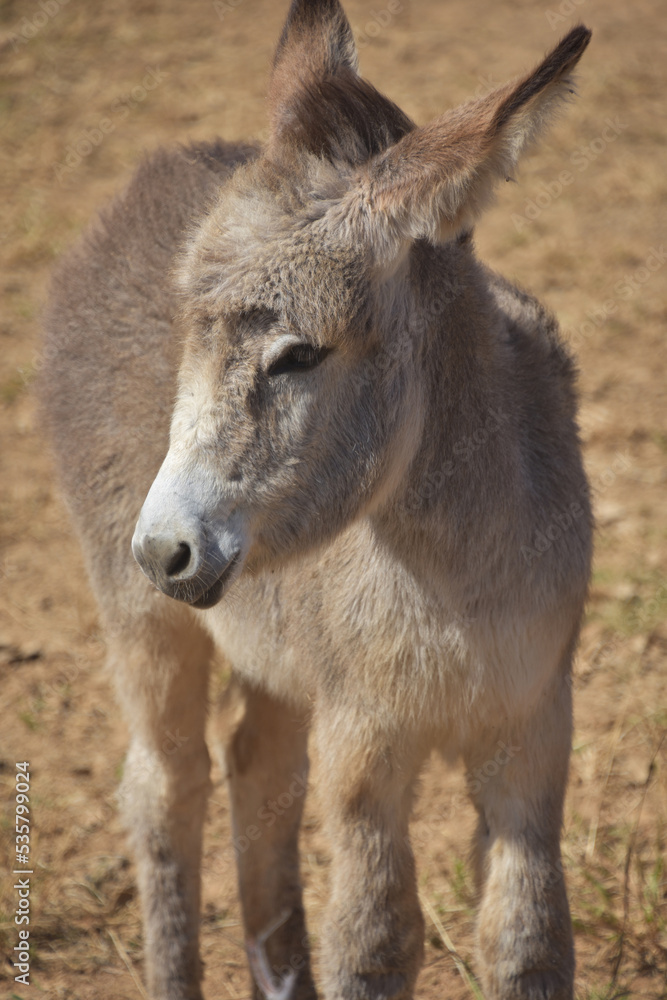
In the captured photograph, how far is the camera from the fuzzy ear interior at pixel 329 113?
2.17 m

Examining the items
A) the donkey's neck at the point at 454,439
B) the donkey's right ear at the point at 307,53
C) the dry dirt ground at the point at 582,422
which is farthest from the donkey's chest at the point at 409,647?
the dry dirt ground at the point at 582,422

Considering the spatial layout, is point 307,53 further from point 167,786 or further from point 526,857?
point 167,786

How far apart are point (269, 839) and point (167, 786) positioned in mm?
430

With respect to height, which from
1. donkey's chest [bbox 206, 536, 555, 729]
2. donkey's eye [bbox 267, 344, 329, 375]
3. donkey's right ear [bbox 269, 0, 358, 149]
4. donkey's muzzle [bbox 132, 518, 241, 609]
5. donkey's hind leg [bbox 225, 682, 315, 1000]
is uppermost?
donkey's right ear [bbox 269, 0, 358, 149]

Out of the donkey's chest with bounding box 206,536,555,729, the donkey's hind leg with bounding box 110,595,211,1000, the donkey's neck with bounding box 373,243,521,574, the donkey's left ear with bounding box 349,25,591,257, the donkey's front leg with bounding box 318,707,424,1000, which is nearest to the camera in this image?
the donkey's left ear with bounding box 349,25,591,257

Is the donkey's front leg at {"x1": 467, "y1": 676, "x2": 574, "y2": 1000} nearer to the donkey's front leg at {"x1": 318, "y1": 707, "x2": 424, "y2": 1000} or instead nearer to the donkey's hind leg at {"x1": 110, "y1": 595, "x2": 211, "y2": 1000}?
the donkey's front leg at {"x1": 318, "y1": 707, "x2": 424, "y2": 1000}

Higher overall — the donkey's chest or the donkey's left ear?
the donkey's left ear

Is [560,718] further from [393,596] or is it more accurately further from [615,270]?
[615,270]

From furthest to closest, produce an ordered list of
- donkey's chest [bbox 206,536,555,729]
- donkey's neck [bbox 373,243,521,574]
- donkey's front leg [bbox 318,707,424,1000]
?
donkey's front leg [bbox 318,707,424,1000]
donkey's chest [bbox 206,536,555,729]
donkey's neck [bbox 373,243,521,574]

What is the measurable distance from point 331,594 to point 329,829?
65 cm

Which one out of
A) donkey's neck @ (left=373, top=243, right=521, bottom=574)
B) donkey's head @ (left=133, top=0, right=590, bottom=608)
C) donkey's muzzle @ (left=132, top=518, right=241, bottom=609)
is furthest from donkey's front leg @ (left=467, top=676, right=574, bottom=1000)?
donkey's muzzle @ (left=132, top=518, right=241, bottom=609)

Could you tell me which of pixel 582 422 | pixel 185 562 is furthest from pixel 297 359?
pixel 582 422

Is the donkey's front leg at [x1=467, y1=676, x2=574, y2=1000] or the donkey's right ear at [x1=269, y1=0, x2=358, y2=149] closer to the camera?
the donkey's right ear at [x1=269, y1=0, x2=358, y2=149]

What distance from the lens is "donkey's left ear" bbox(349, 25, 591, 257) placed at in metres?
1.88
